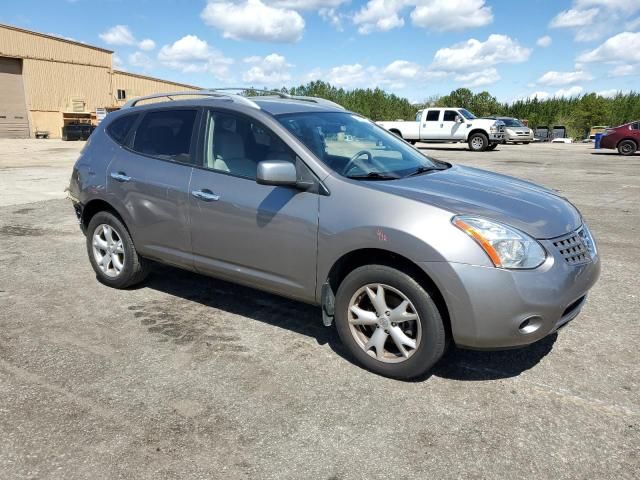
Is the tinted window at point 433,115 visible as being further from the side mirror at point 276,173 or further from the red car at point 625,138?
the side mirror at point 276,173

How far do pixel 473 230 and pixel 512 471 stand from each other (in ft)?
4.04

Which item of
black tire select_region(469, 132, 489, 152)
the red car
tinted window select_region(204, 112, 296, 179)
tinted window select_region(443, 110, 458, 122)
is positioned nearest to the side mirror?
tinted window select_region(204, 112, 296, 179)

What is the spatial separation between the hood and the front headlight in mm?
60

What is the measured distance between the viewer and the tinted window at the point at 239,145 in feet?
12.1

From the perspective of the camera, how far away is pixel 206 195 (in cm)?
387

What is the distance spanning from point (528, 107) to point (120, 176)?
71826mm

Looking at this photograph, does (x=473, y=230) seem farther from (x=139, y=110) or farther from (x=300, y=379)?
(x=139, y=110)

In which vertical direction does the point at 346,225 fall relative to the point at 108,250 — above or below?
above

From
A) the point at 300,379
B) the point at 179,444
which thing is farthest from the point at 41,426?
the point at 300,379

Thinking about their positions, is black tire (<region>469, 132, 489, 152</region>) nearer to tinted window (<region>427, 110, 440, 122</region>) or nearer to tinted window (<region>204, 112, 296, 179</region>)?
tinted window (<region>427, 110, 440, 122</region>)

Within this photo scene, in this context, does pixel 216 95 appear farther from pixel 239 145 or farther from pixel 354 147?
pixel 354 147

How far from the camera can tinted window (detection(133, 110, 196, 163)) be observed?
13.7ft

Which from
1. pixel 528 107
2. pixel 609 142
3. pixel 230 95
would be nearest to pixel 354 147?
pixel 230 95

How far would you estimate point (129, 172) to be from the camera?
4.43m
